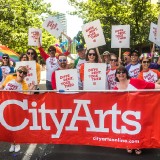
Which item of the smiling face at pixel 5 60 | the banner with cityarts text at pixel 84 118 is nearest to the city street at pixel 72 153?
the banner with cityarts text at pixel 84 118

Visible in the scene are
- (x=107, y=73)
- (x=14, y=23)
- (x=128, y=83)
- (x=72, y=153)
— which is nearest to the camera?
(x=128, y=83)

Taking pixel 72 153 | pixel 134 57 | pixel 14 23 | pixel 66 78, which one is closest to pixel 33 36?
pixel 134 57

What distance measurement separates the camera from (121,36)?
8453mm

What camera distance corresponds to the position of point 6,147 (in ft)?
21.1

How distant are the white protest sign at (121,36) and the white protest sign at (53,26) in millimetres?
1605

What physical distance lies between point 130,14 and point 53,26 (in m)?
13.7

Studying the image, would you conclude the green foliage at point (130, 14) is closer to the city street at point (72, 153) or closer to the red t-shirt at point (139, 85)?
the city street at point (72, 153)

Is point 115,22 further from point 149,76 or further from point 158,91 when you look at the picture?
point 158,91

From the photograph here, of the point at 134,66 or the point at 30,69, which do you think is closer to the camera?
the point at 30,69

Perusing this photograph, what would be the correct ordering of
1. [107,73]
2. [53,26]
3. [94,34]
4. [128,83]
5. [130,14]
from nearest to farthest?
[128,83] < [107,73] < [94,34] < [53,26] < [130,14]

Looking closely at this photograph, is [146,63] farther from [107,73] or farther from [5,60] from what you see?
[5,60]

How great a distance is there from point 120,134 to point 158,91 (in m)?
0.92

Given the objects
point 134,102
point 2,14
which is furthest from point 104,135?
point 2,14

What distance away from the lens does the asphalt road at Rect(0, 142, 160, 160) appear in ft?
18.8
